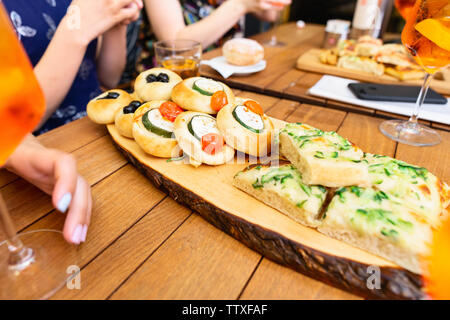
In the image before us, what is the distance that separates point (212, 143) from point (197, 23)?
71.6 inches

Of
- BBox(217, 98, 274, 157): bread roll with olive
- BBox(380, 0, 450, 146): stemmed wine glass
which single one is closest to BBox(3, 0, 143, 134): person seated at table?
BBox(217, 98, 274, 157): bread roll with olive

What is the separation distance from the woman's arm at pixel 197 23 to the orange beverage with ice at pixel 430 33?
1.58 metres

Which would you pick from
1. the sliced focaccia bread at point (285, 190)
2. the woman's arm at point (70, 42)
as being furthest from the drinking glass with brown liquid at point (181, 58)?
the sliced focaccia bread at point (285, 190)

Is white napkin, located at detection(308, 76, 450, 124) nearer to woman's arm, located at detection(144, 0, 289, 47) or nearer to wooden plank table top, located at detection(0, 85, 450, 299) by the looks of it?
wooden plank table top, located at detection(0, 85, 450, 299)

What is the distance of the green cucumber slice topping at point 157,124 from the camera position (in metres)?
1.04

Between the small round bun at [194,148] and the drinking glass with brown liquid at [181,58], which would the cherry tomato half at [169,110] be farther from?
the drinking glass with brown liquid at [181,58]

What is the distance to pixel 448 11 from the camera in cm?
95

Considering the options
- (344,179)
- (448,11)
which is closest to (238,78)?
(448,11)

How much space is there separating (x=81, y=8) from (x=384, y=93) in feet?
5.35

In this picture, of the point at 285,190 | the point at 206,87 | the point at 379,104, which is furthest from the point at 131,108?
the point at 379,104

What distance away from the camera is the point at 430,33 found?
102cm

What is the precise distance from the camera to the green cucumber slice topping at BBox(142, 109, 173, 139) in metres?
1.04

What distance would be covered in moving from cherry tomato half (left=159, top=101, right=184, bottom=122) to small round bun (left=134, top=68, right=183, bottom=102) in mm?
139
